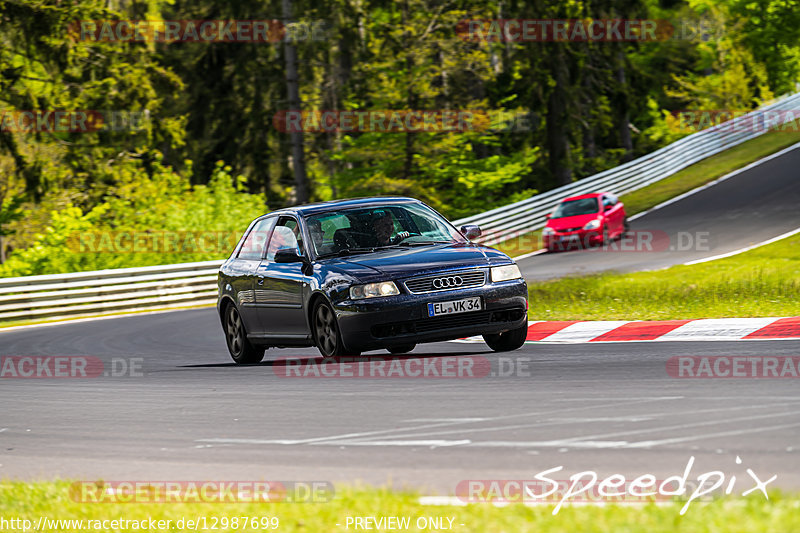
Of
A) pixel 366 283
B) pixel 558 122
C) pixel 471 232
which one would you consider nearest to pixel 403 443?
pixel 366 283

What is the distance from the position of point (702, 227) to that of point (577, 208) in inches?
132

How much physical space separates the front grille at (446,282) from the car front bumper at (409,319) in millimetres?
54

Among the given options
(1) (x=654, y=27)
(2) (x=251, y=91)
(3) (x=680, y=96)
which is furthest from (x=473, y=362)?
(3) (x=680, y=96)

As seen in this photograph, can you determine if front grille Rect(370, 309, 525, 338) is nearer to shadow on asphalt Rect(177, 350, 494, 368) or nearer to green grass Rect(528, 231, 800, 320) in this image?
shadow on asphalt Rect(177, 350, 494, 368)

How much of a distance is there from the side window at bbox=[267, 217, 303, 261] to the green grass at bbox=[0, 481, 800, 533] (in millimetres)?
5977

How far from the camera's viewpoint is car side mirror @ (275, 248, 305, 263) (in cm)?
1159

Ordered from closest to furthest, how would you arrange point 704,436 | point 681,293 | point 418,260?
1. point 704,436
2. point 418,260
3. point 681,293

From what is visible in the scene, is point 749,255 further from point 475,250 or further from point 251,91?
point 251,91

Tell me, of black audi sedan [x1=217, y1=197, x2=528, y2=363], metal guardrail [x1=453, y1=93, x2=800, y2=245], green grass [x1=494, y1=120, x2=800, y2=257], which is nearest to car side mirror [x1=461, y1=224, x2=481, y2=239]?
black audi sedan [x1=217, y1=197, x2=528, y2=363]

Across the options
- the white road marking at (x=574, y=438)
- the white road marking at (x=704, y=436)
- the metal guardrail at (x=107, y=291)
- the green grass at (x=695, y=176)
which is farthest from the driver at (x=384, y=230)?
the green grass at (x=695, y=176)

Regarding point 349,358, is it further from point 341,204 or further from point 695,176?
point 695,176

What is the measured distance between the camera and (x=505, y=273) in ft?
35.9

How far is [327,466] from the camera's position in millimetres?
6492

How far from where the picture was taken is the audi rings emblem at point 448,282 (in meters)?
10.6
